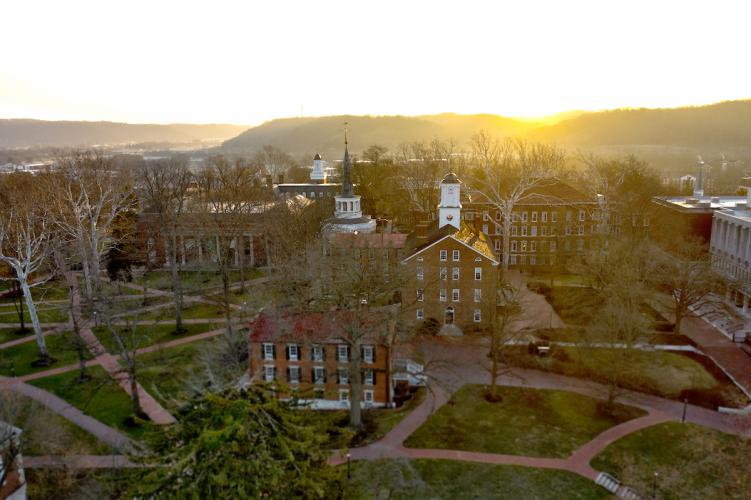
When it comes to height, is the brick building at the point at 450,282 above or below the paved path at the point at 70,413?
above

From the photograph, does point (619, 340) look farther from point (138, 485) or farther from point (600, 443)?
point (138, 485)

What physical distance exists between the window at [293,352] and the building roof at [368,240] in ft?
34.2

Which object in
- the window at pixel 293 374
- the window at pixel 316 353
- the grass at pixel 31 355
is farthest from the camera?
the grass at pixel 31 355

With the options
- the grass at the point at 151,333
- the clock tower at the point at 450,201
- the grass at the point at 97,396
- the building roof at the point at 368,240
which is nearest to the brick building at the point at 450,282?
the clock tower at the point at 450,201

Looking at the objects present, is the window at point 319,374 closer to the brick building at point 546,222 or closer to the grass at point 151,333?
the grass at point 151,333

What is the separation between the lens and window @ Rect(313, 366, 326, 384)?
113 feet

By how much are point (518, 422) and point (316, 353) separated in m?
12.4

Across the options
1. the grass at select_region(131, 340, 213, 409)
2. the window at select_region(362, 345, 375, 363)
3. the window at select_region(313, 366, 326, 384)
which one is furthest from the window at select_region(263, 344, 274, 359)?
the window at select_region(362, 345, 375, 363)

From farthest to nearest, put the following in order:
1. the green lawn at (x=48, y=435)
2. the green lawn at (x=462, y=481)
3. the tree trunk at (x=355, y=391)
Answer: the tree trunk at (x=355, y=391) → the green lawn at (x=48, y=435) → the green lawn at (x=462, y=481)

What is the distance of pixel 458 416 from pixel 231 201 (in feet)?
120

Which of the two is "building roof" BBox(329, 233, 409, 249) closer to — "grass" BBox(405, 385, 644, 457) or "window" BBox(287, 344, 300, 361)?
"window" BBox(287, 344, 300, 361)

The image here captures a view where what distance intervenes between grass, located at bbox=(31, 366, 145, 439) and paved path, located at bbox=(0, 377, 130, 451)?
0.33 m

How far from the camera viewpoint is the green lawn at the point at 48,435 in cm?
2748

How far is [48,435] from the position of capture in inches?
1113
